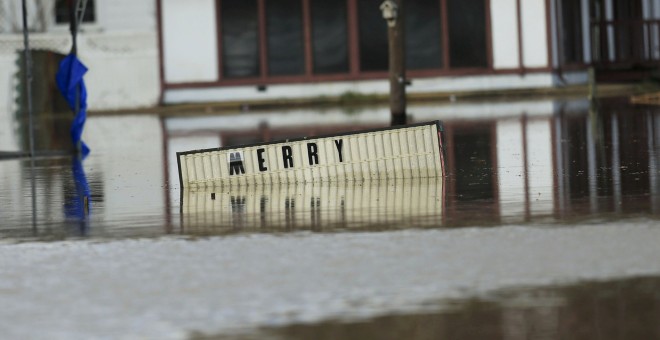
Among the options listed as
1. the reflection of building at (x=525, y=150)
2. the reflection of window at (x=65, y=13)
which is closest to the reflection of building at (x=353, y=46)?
the reflection of window at (x=65, y=13)

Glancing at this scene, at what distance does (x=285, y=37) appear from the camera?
47688 millimetres

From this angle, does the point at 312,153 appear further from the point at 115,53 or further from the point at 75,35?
the point at 115,53

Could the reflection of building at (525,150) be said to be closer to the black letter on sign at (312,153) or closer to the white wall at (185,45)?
the black letter on sign at (312,153)

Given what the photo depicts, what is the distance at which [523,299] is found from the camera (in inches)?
425

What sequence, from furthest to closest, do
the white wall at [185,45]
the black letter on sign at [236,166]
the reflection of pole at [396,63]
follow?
the white wall at [185,45] → the reflection of pole at [396,63] → the black letter on sign at [236,166]

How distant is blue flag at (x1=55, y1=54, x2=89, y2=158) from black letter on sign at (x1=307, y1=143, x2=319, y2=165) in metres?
9.13

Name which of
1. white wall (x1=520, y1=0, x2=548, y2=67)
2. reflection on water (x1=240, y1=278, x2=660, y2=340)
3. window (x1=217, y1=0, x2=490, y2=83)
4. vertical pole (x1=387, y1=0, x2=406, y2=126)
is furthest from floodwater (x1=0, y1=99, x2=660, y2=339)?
window (x1=217, y1=0, x2=490, y2=83)

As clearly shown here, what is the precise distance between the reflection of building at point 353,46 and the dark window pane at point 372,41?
0.03 metres

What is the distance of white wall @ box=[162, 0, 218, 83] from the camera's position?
4794 centimetres

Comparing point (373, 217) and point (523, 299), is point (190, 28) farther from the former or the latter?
point (523, 299)

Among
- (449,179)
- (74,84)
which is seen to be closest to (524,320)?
(449,179)

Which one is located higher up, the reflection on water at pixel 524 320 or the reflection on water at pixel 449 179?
the reflection on water at pixel 449 179

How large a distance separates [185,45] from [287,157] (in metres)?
28.1

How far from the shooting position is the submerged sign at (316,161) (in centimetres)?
2027
